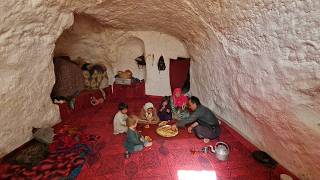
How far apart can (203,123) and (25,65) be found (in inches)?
126

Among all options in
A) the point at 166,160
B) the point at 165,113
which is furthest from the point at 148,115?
the point at 166,160

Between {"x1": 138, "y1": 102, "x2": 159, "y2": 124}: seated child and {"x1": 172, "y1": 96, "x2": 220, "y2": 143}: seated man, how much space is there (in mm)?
552

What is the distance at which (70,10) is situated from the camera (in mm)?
3725

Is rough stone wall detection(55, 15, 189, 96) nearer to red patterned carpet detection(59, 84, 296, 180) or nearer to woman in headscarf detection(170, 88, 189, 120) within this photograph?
woman in headscarf detection(170, 88, 189, 120)

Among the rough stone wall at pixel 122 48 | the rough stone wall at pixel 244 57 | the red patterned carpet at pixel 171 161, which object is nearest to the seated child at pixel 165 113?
the red patterned carpet at pixel 171 161

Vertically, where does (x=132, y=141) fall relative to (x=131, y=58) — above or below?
below

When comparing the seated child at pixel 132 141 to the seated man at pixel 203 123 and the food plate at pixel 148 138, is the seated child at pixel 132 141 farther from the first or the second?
the seated man at pixel 203 123

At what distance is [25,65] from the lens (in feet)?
11.5

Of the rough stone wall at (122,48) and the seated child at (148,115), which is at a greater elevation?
the rough stone wall at (122,48)

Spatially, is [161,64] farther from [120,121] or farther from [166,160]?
[166,160]

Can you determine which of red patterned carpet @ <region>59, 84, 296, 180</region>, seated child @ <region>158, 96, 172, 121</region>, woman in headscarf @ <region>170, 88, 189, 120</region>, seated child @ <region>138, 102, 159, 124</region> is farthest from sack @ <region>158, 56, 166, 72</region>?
red patterned carpet @ <region>59, 84, 296, 180</region>

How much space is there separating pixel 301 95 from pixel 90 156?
307 cm

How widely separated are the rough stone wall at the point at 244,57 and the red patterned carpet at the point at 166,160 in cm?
32

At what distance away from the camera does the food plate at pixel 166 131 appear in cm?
407
